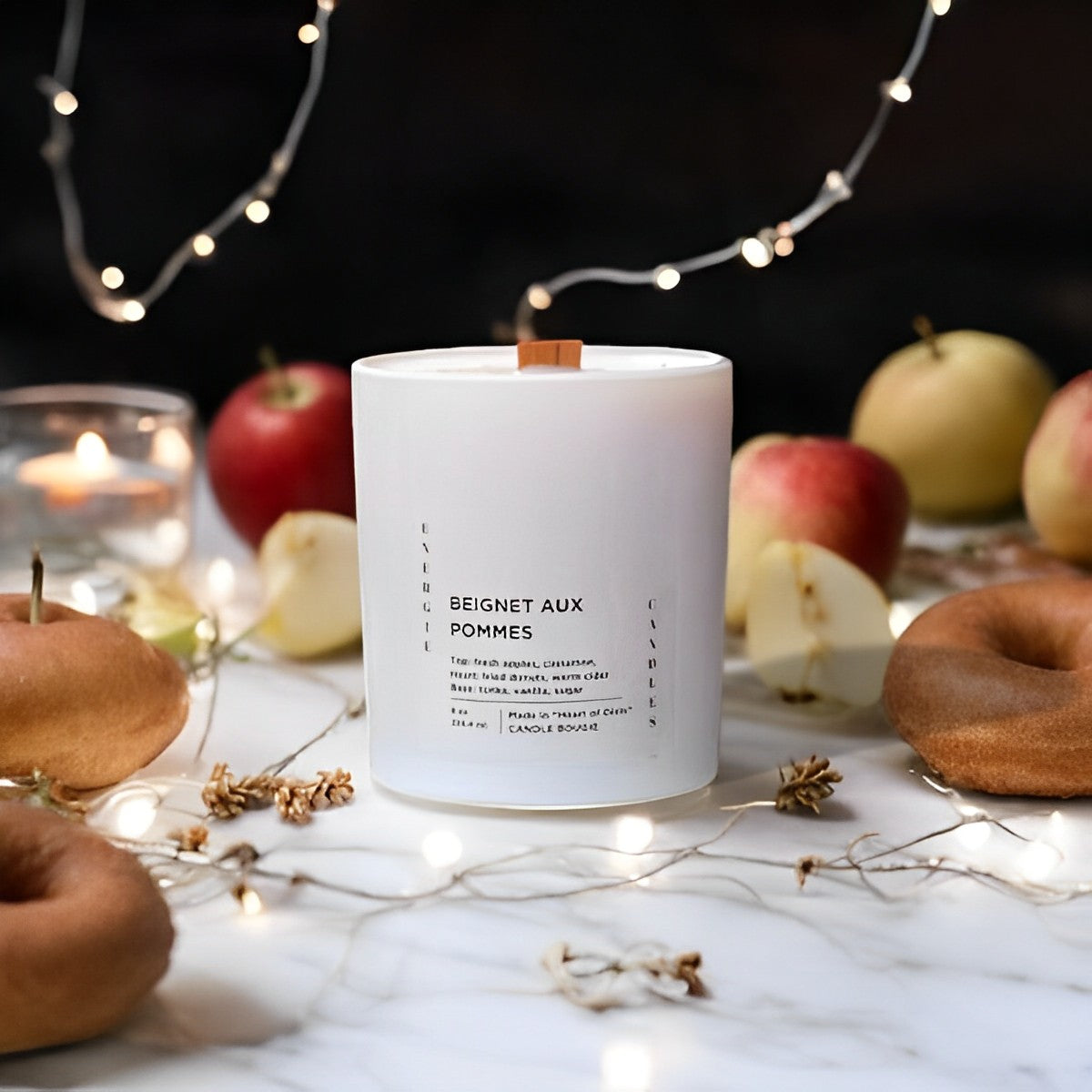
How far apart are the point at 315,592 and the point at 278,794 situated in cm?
18

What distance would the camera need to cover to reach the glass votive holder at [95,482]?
2.85ft

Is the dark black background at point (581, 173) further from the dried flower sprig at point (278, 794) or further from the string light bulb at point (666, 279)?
the dried flower sprig at point (278, 794)

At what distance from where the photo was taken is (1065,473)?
2.70 ft

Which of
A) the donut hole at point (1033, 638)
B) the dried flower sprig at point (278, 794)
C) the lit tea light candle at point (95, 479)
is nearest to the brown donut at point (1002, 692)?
the donut hole at point (1033, 638)

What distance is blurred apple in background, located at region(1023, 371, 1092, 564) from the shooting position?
809mm

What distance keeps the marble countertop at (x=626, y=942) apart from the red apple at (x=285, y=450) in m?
0.30

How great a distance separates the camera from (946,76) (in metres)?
1.02

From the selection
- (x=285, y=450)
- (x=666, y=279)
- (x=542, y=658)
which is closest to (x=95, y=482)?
(x=285, y=450)

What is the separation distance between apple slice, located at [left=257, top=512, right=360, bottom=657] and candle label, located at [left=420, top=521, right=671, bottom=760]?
0.66 ft

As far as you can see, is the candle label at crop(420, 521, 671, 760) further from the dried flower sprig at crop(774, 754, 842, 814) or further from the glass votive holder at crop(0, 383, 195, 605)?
the glass votive holder at crop(0, 383, 195, 605)

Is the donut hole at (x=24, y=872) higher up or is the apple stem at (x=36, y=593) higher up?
the apple stem at (x=36, y=593)

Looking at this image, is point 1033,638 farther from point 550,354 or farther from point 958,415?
point 958,415

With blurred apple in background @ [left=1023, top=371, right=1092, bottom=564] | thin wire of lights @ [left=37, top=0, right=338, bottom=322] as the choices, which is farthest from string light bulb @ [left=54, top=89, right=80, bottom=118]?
blurred apple in background @ [left=1023, top=371, right=1092, bottom=564]

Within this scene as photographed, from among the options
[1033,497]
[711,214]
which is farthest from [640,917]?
[711,214]
